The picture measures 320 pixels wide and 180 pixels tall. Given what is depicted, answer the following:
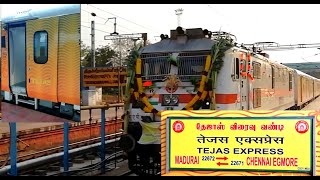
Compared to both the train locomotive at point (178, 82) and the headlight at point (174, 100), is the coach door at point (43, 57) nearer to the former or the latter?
the train locomotive at point (178, 82)

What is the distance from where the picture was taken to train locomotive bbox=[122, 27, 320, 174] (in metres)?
6.72

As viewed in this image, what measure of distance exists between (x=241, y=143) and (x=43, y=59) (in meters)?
3.11

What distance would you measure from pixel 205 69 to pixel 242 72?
958 mm

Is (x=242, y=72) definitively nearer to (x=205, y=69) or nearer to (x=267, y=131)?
(x=205, y=69)

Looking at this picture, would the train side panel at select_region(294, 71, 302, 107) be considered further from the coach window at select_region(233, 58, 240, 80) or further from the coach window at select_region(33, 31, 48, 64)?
the coach window at select_region(33, 31, 48, 64)

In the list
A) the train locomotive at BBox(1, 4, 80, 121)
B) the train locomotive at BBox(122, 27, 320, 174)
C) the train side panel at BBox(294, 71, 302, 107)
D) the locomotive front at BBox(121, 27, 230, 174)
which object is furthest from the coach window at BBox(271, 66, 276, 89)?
the train locomotive at BBox(1, 4, 80, 121)

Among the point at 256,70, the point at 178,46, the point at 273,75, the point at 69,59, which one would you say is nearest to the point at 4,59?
the point at 69,59

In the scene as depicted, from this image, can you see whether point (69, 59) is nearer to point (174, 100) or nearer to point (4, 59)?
point (4, 59)

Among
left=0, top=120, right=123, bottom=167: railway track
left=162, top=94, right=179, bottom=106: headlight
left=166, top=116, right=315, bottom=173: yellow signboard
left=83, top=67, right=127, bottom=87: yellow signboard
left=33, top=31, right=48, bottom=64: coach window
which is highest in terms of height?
left=33, top=31, right=48, bottom=64: coach window

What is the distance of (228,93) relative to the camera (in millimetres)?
6730

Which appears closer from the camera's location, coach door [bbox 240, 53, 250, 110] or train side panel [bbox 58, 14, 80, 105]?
train side panel [bbox 58, 14, 80, 105]

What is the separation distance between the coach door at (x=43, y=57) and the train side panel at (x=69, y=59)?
0.09 m

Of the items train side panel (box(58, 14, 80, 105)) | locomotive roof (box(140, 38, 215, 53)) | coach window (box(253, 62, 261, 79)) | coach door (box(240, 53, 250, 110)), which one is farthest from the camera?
coach window (box(253, 62, 261, 79))

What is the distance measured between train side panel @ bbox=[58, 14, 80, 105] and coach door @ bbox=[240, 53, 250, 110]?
10.4 feet
